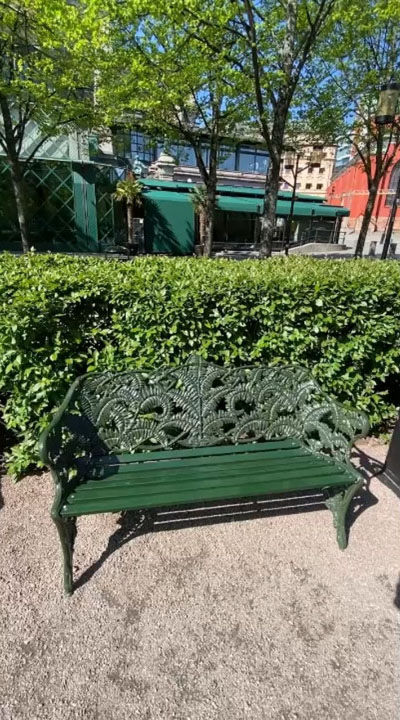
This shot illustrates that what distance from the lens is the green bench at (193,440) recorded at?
2.31 meters

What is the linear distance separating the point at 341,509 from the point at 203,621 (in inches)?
46.5

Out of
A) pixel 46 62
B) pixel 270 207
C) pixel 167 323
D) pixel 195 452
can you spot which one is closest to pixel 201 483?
pixel 195 452

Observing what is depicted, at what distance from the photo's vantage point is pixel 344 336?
12.0ft

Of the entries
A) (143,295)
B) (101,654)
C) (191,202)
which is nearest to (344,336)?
(143,295)

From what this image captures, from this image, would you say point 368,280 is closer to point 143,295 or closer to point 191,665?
point 143,295

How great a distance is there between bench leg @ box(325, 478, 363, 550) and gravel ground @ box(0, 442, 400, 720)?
3.5 inches

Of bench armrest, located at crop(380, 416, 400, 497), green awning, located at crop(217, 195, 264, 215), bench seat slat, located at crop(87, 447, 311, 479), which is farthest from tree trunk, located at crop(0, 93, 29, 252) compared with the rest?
green awning, located at crop(217, 195, 264, 215)

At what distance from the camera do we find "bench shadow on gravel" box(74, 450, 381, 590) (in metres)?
2.69

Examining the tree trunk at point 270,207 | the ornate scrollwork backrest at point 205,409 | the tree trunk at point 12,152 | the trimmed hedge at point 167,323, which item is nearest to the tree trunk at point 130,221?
the tree trunk at point 12,152

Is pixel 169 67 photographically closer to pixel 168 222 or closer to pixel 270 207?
pixel 270 207

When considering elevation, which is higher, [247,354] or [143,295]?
[143,295]

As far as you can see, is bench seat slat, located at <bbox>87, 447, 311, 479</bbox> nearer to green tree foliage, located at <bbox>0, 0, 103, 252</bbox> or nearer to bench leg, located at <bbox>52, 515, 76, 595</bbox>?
bench leg, located at <bbox>52, 515, 76, 595</bbox>

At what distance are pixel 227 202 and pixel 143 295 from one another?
76.1 ft

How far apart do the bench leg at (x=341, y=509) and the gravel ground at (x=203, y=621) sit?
88 millimetres
